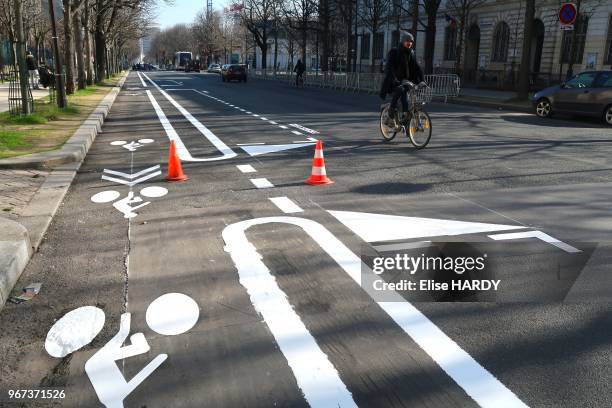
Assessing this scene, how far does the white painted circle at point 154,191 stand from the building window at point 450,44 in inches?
1646

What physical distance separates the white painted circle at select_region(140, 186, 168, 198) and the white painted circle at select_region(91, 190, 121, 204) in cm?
35

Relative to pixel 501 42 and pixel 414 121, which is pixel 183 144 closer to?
pixel 414 121

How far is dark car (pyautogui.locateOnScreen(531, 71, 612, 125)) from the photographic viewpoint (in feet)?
52.2

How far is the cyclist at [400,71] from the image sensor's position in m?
10.4

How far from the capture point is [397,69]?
10.5m

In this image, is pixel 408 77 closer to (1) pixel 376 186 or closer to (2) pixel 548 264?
(1) pixel 376 186

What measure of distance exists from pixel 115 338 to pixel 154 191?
401cm

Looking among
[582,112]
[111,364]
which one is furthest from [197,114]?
[111,364]

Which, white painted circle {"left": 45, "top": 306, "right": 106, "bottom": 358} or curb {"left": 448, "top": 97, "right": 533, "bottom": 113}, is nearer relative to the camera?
white painted circle {"left": 45, "top": 306, "right": 106, "bottom": 358}

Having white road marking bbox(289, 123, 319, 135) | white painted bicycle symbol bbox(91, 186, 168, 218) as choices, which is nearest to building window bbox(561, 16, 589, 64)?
white road marking bbox(289, 123, 319, 135)

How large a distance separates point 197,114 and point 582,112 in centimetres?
1251

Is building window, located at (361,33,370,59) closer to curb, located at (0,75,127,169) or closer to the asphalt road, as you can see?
curb, located at (0,75,127,169)

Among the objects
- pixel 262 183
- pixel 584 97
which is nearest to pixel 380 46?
pixel 584 97

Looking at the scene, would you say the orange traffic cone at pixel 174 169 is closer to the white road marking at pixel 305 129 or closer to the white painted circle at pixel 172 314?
the white painted circle at pixel 172 314
